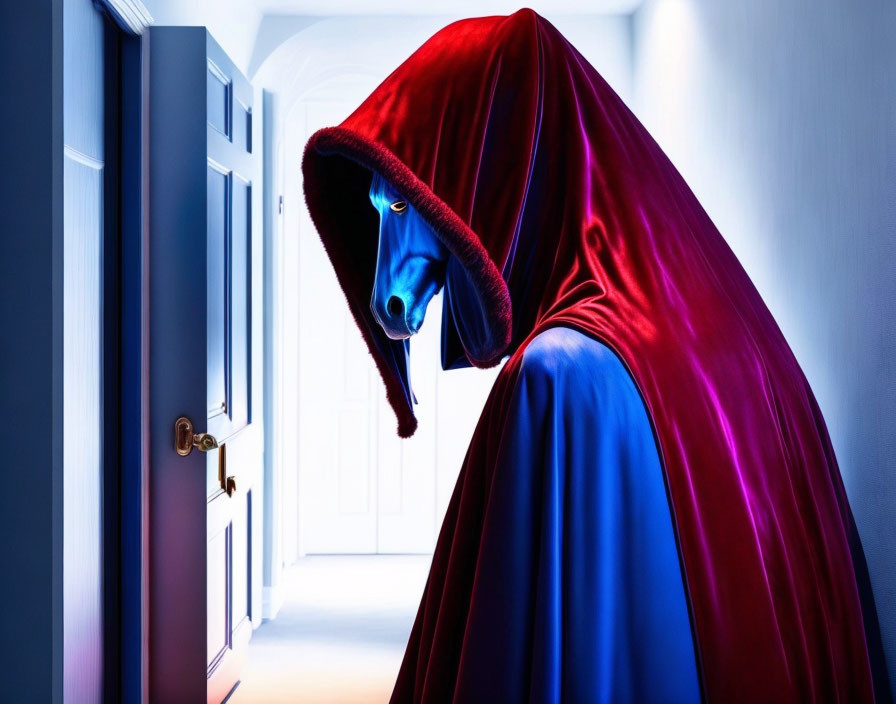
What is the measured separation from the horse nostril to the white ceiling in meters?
2.64

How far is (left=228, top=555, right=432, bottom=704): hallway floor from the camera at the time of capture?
268 cm

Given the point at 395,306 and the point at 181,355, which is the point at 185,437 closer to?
the point at 181,355

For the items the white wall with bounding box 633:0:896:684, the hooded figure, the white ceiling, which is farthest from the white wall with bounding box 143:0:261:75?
the white wall with bounding box 633:0:896:684

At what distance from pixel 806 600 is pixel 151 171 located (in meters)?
1.74

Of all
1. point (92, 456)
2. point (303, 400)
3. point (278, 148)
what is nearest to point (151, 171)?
point (92, 456)

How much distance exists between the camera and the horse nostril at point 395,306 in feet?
3.59

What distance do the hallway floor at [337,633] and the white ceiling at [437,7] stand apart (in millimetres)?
2556

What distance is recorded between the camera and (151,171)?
200 cm

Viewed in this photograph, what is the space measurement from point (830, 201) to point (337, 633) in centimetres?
251

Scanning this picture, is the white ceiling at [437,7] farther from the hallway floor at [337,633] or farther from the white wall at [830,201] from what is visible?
the hallway floor at [337,633]

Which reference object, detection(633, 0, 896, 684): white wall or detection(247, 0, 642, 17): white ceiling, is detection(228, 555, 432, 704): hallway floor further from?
detection(247, 0, 642, 17): white ceiling

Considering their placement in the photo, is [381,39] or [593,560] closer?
[593,560]

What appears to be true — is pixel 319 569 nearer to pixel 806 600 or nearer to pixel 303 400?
pixel 303 400

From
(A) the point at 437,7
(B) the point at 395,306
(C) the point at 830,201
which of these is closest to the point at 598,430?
(B) the point at 395,306
